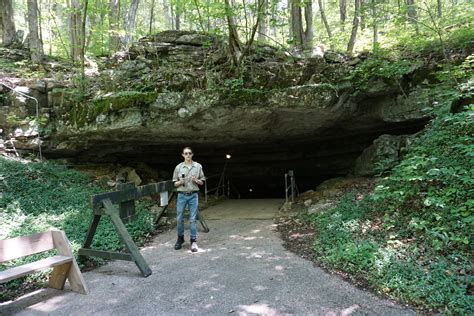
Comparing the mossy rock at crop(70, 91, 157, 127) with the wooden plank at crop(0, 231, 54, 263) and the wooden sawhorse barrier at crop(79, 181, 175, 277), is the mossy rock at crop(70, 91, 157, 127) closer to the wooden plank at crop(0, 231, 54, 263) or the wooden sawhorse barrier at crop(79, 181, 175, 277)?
the wooden sawhorse barrier at crop(79, 181, 175, 277)

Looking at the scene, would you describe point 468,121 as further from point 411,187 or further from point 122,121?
point 122,121

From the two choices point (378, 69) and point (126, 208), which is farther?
point (378, 69)

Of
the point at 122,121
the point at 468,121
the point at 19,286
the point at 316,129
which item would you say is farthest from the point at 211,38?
the point at 19,286

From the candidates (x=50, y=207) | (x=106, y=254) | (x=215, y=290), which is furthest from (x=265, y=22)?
(x=215, y=290)

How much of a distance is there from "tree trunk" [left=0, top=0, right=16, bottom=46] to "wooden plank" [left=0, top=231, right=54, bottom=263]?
12028 millimetres

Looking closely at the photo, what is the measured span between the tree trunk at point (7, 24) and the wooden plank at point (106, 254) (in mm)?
11813

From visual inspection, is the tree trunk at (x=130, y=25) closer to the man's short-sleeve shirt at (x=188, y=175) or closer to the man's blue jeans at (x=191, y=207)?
the man's short-sleeve shirt at (x=188, y=175)

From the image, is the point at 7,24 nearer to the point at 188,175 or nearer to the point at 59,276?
the point at 188,175

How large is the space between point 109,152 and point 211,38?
203 inches

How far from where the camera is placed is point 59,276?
12.2ft

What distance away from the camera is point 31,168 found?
314 inches

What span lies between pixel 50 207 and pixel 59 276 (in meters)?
3.69

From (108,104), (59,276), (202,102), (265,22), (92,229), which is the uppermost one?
(265,22)

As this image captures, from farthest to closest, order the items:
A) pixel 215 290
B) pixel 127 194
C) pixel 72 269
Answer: pixel 127 194
pixel 72 269
pixel 215 290
